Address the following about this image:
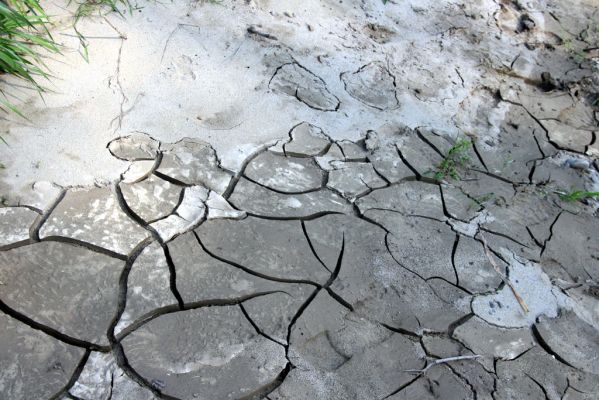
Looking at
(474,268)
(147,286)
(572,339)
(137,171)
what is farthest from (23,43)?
(572,339)

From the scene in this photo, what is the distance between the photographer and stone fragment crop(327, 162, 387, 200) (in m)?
2.69

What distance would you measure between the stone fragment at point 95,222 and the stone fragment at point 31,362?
1.35ft

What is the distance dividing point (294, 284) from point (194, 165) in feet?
2.50

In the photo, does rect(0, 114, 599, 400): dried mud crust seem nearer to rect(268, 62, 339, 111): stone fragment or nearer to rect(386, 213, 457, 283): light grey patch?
rect(386, 213, 457, 283): light grey patch

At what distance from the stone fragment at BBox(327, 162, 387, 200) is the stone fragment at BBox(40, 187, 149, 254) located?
0.94 metres

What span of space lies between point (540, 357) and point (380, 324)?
0.67 meters

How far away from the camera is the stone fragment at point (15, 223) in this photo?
85.1 inches

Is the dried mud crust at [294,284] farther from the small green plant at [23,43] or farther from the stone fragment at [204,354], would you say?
the small green plant at [23,43]

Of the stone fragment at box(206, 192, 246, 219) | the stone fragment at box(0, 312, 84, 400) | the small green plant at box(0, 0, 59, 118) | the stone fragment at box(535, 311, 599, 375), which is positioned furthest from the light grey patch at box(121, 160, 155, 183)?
the stone fragment at box(535, 311, 599, 375)

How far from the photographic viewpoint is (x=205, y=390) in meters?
A: 1.92

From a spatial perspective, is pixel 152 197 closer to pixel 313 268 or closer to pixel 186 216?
pixel 186 216

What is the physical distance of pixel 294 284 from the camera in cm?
228

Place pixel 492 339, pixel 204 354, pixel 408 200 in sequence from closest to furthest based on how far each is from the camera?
pixel 204 354, pixel 492 339, pixel 408 200

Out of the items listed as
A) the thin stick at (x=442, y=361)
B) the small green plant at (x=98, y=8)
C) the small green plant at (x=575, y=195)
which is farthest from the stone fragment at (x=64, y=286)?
the small green plant at (x=575, y=195)
